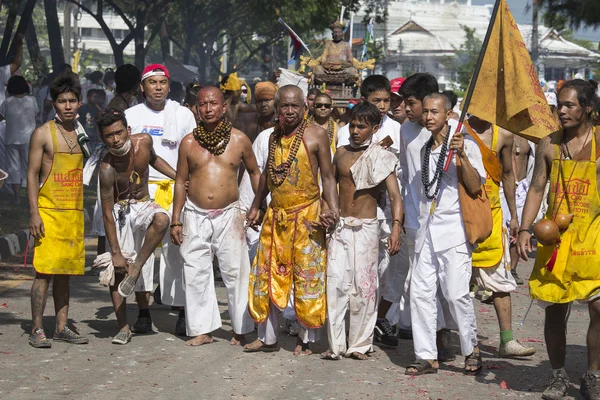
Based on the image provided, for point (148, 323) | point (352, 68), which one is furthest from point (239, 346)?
point (352, 68)

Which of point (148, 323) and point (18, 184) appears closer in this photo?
point (148, 323)

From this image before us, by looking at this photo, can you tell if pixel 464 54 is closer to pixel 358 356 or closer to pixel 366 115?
pixel 366 115

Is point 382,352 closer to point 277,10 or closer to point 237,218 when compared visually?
point 237,218

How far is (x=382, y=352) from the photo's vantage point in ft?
27.4

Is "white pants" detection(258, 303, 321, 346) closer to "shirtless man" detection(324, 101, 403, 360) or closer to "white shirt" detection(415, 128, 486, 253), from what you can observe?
"shirtless man" detection(324, 101, 403, 360)

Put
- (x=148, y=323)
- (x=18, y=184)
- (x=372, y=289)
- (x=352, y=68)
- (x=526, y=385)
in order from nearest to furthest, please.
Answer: (x=526, y=385) < (x=372, y=289) < (x=148, y=323) < (x=18, y=184) < (x=352, y=68)

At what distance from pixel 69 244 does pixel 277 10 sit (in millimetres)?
27233

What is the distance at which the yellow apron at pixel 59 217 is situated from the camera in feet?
26.5

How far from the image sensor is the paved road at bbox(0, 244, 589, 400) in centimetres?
695

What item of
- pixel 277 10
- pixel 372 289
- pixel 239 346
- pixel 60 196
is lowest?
pixel 239 346

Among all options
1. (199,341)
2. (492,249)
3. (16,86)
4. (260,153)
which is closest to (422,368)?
(492,249)

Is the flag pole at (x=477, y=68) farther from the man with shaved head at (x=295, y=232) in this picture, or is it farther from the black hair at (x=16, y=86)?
the black hair at (x=16, y=86)

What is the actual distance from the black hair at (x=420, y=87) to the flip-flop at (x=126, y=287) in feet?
8.07

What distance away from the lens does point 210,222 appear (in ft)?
27.5
